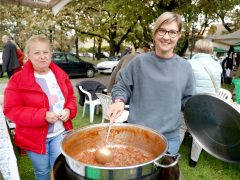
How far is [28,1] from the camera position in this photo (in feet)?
12.2

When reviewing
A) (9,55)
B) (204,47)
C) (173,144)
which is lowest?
(9,55)

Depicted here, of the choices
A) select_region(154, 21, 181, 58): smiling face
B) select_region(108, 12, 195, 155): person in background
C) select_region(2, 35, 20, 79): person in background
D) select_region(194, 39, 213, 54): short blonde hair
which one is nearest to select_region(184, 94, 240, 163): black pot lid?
select_region(108, 12, 195, 155): person in background

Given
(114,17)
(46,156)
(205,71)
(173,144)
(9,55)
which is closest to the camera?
(173,144)

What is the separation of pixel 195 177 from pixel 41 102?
2.76 m

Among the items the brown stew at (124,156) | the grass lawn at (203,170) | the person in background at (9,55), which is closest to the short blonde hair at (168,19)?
the brown stew at (124,156)

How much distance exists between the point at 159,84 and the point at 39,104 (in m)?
1.02

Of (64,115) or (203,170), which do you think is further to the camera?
(203,170)

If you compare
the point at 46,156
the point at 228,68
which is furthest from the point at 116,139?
the point at 228,68

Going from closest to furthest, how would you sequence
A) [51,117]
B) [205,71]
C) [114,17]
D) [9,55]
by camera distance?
[51,117] < [205,71] < [9,55] < [114,17]

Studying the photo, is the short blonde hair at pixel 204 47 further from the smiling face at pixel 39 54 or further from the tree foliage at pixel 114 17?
the tree foliage at pixel 114 17

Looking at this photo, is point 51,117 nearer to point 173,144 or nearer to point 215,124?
point 173,144

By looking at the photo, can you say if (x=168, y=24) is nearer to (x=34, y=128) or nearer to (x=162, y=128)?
(x=162, y=128)

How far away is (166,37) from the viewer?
6.09 ft

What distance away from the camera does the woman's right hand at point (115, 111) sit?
159 cm
